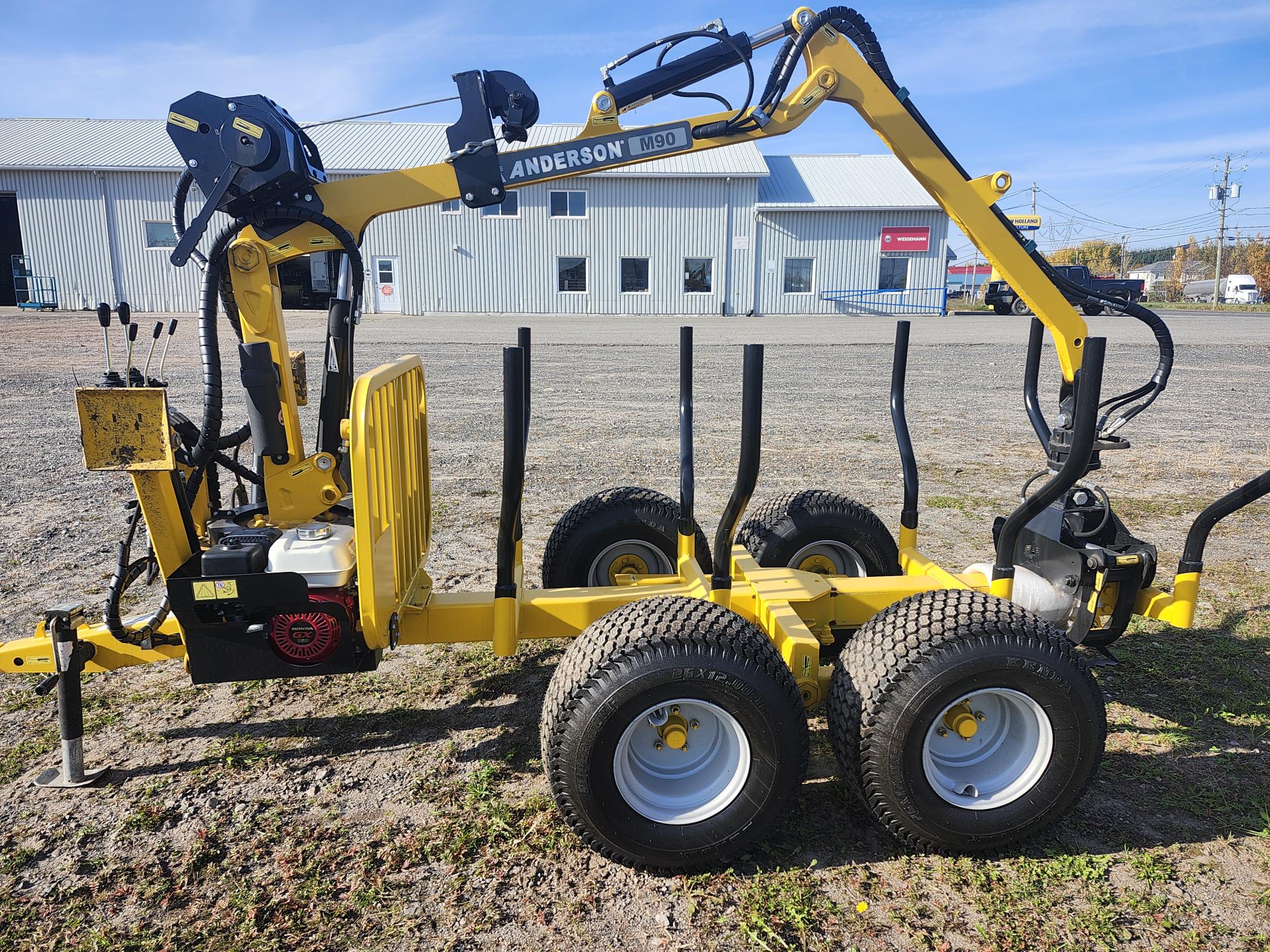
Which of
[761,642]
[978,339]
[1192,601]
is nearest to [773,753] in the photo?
[761,642]

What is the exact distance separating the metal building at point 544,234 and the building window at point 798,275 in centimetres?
6

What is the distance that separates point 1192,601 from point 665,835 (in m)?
2.50

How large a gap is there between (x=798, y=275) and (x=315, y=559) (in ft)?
117

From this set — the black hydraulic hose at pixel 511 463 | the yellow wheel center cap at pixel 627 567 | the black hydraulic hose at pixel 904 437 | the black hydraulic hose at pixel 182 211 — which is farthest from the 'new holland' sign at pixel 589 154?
the yellow wheel center cap at pixel 627 567

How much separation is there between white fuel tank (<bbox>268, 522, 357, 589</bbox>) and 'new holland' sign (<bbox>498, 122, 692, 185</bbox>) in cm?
167

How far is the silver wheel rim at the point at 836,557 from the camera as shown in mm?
4574

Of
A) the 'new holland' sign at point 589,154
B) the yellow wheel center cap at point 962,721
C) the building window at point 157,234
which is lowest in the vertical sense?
the yellow wheel center cap at point 962,721

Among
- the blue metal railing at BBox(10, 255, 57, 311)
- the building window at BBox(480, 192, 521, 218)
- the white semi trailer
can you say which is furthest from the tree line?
the blue metal railing at BBox(10, 255, 57, 311)

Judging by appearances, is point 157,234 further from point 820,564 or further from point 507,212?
point 820,564

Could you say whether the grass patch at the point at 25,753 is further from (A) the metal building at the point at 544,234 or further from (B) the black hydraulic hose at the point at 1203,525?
(A) the metal building at the point at 544,234

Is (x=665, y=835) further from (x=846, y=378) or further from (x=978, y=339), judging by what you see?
(x=978, y=339)

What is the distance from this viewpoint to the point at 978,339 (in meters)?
23.9

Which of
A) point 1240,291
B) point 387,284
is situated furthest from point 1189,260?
point 387,284

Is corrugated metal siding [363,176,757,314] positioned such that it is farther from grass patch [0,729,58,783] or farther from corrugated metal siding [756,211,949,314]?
grass patch [0,729,58,783]
